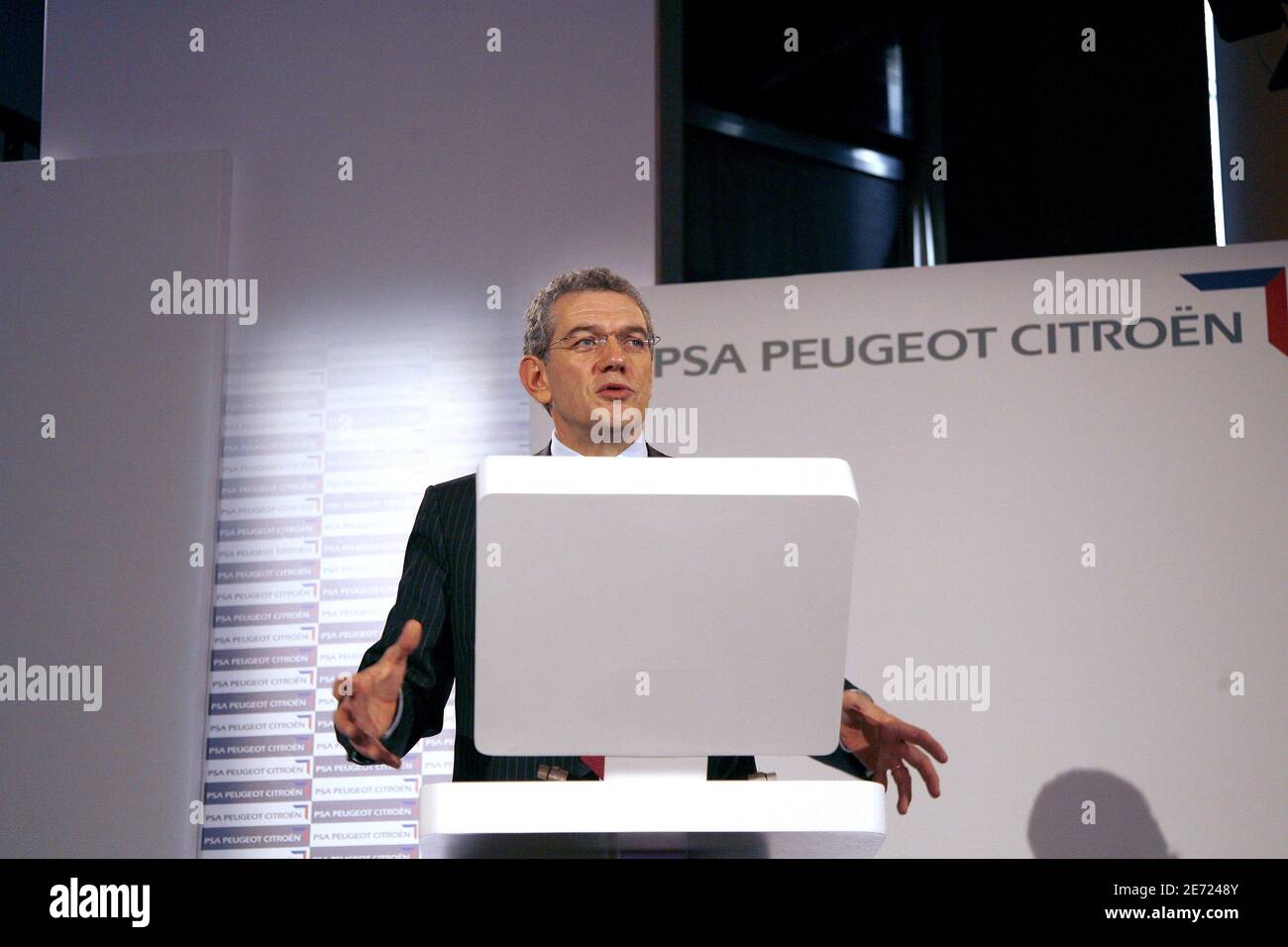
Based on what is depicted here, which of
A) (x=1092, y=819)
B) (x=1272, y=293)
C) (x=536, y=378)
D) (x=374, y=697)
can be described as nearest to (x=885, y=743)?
(x=374, y=697)

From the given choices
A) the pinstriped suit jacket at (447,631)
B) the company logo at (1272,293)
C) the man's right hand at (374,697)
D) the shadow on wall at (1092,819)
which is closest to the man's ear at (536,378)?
the pinstriped suit jacket at (447,631)

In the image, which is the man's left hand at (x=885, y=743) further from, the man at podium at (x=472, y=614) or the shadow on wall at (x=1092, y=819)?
the shadow on wall at (x=1092, y=819)

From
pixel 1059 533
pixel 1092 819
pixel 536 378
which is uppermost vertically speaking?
pixel 536 378

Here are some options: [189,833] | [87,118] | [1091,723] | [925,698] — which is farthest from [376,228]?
[1091,723]

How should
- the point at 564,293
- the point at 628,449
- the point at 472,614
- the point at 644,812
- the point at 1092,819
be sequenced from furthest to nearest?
the point at 1092,819
the point at 564,293
the point at 628,449
the point at 472,614
the point at 644,812

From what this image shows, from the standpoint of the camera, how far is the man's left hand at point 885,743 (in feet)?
5.12

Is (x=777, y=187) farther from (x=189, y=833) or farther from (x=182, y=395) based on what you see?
(x=189, y=833)

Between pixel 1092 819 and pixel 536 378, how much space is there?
6.12 feet

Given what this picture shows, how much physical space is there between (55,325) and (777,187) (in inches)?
87.5

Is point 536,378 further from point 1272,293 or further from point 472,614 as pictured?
point 1272,293

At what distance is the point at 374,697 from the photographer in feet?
5.31

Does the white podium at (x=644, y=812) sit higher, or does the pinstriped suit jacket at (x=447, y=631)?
the pinstriped suit jacket at (x=447, y=631)

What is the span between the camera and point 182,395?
416cm
